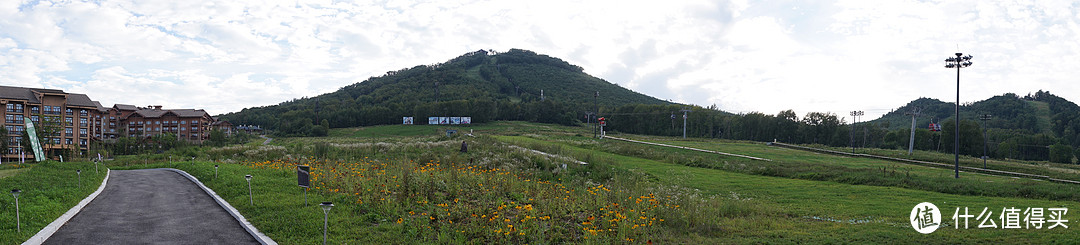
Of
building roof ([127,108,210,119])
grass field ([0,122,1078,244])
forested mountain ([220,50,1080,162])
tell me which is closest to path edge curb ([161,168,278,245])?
grass field ([0,122,1078,244])

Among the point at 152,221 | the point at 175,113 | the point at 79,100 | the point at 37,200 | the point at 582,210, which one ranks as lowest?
the point at 152,221

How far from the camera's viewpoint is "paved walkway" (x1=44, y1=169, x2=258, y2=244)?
29.8 ft

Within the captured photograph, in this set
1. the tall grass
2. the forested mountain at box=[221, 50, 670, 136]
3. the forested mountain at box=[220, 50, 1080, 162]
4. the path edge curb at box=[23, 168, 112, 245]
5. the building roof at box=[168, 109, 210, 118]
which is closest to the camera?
the path edge curb at box=[23, 168, 112, 245]

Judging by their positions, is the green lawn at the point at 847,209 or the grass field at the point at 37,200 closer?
the grass field at the point at 37,200

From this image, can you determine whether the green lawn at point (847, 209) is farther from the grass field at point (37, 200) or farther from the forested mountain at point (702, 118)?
the forested mountain at point (702, 118)

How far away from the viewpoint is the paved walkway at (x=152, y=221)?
909 cm

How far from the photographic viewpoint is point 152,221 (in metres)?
10.6

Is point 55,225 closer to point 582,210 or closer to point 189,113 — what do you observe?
point 582,210

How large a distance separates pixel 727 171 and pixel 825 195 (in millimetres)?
9660

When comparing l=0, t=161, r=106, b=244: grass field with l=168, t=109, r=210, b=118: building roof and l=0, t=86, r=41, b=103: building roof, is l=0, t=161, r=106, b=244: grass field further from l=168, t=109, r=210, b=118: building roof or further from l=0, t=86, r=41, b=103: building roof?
l=168, t=109, r=210, b=118: building roof

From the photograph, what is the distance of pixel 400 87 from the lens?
17225cm

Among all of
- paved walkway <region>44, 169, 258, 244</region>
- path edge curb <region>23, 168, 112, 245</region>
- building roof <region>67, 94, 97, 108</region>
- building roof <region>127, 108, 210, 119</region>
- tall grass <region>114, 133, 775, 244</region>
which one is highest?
building roof <region>67, 94, 97, 108</region>

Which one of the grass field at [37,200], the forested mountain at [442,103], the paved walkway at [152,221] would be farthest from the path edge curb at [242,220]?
the forested mountain at [442,103]

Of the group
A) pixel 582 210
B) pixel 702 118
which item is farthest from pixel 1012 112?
pixel 582 210
